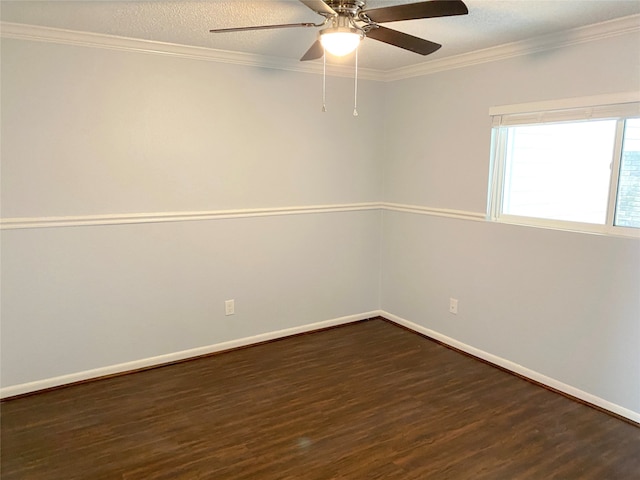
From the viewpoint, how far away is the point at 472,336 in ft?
11.5

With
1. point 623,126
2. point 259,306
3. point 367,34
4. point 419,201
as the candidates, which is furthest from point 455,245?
point 367,34

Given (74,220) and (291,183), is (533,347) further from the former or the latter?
(74,220)

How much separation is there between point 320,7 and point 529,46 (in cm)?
173

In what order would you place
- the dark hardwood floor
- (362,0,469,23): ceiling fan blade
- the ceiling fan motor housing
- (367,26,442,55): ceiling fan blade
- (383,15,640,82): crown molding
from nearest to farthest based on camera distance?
(362,0,469,23): ceiling fan blade → the ceiling fan motor housing → (367,26,442,55): ceiling fan blade → the dark hardwood floor → (383,15,640,82): crown molding

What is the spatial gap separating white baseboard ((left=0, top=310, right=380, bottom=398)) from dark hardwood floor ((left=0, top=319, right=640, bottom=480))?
7cm

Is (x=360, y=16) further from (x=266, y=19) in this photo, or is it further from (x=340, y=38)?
(x=266, y=19)

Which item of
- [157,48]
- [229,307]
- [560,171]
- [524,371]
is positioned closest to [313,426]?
[229,307]

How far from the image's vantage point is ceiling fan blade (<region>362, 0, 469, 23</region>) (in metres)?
1.74

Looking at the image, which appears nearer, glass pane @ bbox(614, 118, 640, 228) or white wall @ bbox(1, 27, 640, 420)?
glass pane @ bbox(614, 118, 640, 228)

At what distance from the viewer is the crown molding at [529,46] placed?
8.12 ft

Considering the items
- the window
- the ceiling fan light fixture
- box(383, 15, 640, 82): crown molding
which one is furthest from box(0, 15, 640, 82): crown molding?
the ceiling fan light fixture

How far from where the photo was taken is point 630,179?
8.50 feet

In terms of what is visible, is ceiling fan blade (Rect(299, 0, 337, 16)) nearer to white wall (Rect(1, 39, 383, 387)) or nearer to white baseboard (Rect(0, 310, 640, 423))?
white wall (Rect(1, 39, 383, 387))

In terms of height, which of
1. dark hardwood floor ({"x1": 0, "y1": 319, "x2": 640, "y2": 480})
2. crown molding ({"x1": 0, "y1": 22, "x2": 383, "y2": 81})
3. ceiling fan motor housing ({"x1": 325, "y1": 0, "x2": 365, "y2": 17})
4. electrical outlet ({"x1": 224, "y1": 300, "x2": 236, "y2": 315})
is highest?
crown molding ({"x1": 0, "y1": 22, "x2": 383, "y2": 81})
